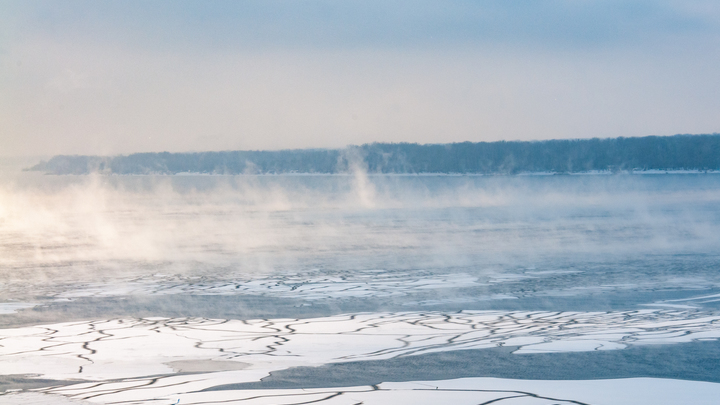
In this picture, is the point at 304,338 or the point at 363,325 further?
the point at 363,325

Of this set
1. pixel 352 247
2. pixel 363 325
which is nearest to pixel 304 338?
pixel 363 325

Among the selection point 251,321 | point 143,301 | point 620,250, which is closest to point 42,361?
point 251,321

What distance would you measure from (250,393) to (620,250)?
82.0 ft

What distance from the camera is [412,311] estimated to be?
15.3 meters

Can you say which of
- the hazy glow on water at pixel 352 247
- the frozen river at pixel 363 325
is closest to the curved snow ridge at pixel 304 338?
the frozen river at pixel 363 325

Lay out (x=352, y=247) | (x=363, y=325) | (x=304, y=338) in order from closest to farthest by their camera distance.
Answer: (x=304, y=338), (x=363, y=325), (x=352, y=247)

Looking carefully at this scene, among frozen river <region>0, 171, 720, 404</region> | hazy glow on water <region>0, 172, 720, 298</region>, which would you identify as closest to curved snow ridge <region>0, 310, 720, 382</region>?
frozen river <region>0, 171, 720, 404</region>

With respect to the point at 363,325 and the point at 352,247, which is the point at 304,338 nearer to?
the point at 363,325

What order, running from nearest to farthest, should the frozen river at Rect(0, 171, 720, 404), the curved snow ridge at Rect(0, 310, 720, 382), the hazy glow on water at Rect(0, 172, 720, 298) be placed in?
the frozen river at Rect(0, 171, 720, 404) → the curved snow ridge at Rect(0, 310, 720, 382) → the hazy glow on water at Rect(0, 172, 720, 298)

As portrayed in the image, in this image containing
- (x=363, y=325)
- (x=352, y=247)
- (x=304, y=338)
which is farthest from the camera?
(x=352, y=247)

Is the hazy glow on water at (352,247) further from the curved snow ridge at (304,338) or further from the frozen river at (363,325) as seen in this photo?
the curved snow ridge at (304,338)

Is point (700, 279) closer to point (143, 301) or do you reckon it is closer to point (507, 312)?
point (507, 312)

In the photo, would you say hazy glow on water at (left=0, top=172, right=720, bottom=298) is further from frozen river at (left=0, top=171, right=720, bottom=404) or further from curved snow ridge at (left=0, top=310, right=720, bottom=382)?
curved snow ridge at (left=0, top=310, right=720, bottom=382)

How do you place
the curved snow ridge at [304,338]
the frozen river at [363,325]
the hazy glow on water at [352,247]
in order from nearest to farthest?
1. the frozen river at [363,325]
2. the curved snow ridge at [304,338]
3. the hazy glow on water at [352,247]
